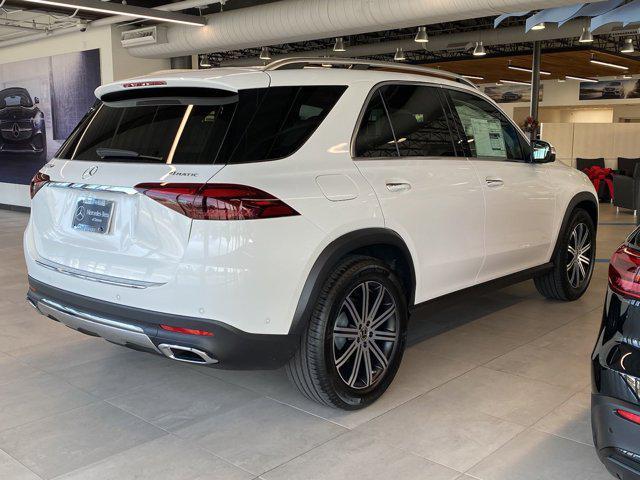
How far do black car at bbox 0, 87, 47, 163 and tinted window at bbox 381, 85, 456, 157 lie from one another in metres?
9.03

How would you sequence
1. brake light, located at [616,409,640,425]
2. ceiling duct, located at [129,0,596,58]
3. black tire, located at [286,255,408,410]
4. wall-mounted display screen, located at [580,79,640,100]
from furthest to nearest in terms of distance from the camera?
wall-mounted display screen, located at [580,79,640,100]
ceiling duct, located at [129,0,596,58]
black tire, located at [286,255,408,410]
brake light, located at [616,409,640,425]

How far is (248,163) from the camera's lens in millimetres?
2410

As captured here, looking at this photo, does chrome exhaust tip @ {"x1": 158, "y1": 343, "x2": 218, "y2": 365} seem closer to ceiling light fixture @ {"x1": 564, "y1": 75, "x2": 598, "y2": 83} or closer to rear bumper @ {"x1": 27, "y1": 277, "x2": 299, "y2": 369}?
rear bumper @ {"x1": 27, "y1": 277, "x2": 299, "y2": 369}

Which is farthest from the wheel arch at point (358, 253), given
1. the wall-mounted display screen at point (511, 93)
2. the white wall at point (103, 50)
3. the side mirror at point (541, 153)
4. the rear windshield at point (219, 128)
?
the wall-mounted display screen at point (511, 93)

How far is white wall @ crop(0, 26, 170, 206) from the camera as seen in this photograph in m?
9.80

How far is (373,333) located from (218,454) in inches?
35.8

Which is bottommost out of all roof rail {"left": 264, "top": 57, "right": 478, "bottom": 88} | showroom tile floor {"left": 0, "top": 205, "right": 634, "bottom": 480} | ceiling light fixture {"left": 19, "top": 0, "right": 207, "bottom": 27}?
showroom tile floor {"left": 0, "top": 205, "right": 634, "bottom": 480}

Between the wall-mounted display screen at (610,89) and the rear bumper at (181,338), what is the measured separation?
932 inches

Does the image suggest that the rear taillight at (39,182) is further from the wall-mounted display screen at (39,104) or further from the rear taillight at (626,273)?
the wall-mounted display screen at (39,104)

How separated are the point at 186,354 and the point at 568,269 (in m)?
3.29

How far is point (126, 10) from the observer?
26.7ft

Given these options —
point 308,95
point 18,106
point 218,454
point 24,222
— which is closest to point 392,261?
point 308,95

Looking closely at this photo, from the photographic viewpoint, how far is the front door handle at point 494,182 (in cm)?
361

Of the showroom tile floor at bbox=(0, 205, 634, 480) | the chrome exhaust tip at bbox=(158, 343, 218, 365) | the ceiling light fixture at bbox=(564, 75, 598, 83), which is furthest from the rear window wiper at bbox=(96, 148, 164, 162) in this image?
the ceiling light fixture at bbox=(564, 75, 598, 83)
